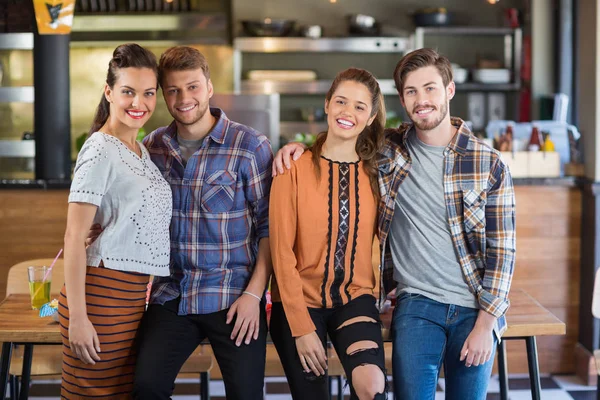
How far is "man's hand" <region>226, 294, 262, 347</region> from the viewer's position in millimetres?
2473

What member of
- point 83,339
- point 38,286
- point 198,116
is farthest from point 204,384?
point 198,116

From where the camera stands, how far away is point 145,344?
240 cm

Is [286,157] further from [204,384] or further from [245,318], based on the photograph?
[204,384]

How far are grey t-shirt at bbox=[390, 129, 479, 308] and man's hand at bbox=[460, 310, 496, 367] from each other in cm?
8

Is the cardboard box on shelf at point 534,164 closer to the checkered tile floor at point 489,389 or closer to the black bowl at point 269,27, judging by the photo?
the checkered tile floor at point 489,389

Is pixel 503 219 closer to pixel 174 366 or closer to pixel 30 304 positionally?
pixel 174 366

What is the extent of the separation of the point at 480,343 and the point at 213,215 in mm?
937

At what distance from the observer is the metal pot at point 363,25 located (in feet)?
22.0

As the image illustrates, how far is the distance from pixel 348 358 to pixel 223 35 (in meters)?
4.76

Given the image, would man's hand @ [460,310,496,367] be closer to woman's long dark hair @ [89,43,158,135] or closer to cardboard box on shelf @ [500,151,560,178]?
woman's long dark hair @ [89,43,158,135]

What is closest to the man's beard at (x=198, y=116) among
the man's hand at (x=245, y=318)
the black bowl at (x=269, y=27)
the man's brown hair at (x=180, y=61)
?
the man's brown hair at (x=180, y=61)

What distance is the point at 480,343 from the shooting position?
2473 millimetres

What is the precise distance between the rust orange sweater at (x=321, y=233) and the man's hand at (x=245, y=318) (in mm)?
101

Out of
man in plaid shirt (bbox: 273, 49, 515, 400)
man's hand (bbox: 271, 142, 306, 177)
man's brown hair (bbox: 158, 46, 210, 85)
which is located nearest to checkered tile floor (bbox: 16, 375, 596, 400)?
man in plaid shirt (bbox: 273, 49, 515, 400)
